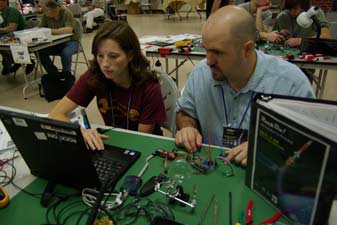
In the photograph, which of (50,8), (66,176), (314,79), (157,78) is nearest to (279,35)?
(314,79)

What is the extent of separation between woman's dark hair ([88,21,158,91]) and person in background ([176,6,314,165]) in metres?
0.26

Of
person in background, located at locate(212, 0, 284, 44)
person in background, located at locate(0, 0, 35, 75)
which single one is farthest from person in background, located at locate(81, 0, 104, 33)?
person in background, located at locate(212, 0, 284, 44)

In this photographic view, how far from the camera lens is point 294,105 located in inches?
29.0

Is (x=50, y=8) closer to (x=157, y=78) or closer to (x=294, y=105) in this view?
(x=157, y=78)

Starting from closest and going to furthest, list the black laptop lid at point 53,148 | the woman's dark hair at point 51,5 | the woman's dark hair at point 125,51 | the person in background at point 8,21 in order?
1. the black laptop lid at point 53,148
2. the woman's dark hair at point 125,51
3. the woman's dark hair at point 51,5
4. the person in background at point 8,21

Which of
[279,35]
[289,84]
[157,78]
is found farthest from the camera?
[279,35]

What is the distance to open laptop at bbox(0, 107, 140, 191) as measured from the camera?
2.55 feet

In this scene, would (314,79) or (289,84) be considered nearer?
(289,84)

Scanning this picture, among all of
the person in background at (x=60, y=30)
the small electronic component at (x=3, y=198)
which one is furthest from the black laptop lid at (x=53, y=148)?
the person in background at (x=60, y=30)

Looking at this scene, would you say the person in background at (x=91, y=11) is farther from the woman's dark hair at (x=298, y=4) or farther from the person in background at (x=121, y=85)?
the person in background at (x=121, y=85)

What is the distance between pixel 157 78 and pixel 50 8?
305 centimetres

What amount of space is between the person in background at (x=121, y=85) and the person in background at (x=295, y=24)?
1.82 metres

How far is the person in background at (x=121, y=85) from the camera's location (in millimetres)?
1469

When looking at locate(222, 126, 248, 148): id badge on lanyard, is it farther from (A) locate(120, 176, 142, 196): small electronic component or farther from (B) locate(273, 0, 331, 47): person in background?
(B) locate(273, 0, 331, 47): person in background
